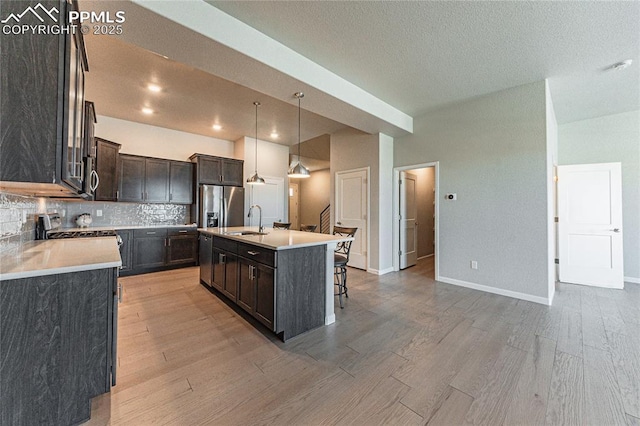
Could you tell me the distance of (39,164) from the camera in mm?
1286

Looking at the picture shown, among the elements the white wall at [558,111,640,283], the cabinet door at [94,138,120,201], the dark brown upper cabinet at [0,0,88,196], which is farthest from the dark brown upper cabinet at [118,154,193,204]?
the white wall at [558,111,640,283]

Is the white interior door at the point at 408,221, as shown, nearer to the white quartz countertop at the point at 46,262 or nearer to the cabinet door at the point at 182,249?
the cabinet door at the point at 182,249

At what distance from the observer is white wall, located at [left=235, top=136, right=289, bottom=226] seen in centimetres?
596

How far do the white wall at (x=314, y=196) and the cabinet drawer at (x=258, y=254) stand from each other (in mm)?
7172

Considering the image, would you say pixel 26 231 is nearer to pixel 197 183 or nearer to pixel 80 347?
pixel 80 347

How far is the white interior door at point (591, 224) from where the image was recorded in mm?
3914

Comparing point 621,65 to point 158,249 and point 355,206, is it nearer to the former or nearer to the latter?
point 355,206

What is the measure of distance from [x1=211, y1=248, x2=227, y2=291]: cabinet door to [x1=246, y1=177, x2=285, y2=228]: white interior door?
2520 mm

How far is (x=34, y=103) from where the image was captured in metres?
1.27

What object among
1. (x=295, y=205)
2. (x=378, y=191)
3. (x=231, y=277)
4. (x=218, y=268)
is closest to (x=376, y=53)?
(x=378, y=191)

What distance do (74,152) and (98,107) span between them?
362cm

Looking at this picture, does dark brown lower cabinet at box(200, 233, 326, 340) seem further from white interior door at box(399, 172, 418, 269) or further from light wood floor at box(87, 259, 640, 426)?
white interior door at box(399, 172, 418, 269)

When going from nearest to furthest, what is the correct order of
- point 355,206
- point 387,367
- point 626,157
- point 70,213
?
point 387,367, point 626,157, point 70,213, point 355,206

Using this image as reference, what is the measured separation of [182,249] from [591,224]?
23.6 feet
